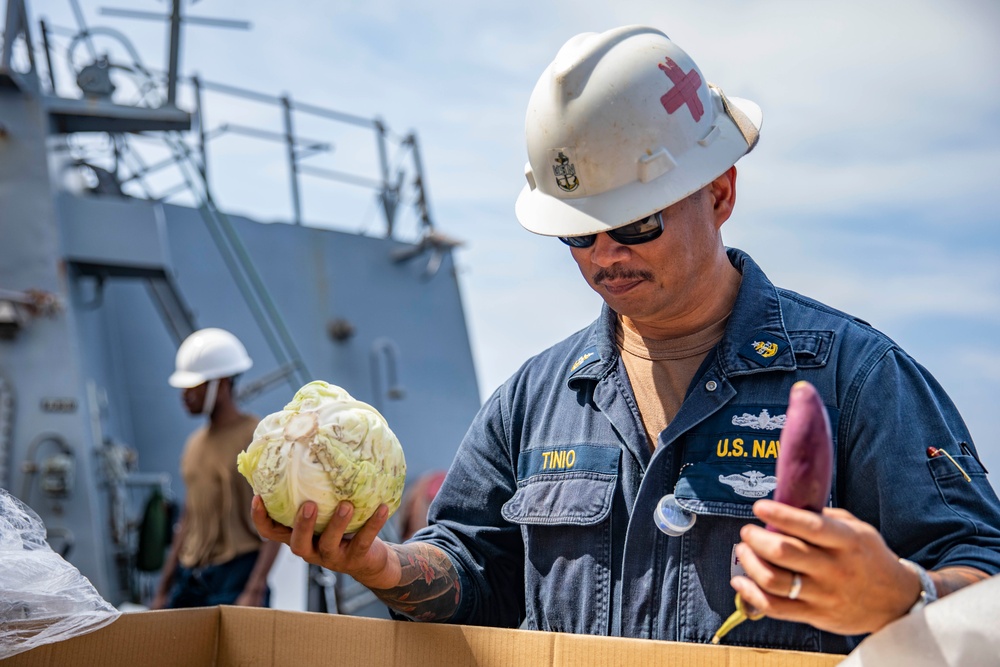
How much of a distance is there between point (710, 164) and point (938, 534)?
0.83 metres

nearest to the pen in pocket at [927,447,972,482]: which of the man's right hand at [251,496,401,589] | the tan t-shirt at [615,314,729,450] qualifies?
the tan t-shirt at [615,314,729,450]

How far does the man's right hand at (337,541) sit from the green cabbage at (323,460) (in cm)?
2

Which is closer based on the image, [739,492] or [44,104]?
[739,492]

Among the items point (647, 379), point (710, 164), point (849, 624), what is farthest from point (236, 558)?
point (849, 624)

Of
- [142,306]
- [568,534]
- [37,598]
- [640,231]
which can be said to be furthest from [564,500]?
[142,306]

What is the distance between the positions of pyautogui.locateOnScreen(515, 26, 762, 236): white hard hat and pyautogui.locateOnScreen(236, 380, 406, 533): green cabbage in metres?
0.57

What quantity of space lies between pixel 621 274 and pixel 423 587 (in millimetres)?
794

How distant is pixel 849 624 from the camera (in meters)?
1.40

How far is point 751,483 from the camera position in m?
1.92

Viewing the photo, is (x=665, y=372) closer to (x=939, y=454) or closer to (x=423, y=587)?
(x=939, y=454)

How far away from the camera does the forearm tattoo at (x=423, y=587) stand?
2.11 meters

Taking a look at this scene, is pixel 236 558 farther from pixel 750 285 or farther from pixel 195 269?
pixel 195 269

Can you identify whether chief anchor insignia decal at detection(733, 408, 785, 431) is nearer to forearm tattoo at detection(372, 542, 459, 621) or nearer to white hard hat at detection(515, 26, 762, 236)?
white hard hat at detection(515, 26, 762, 236)

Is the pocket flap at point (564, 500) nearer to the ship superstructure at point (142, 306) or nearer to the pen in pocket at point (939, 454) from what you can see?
the pen in pocket at point (939, 454)
